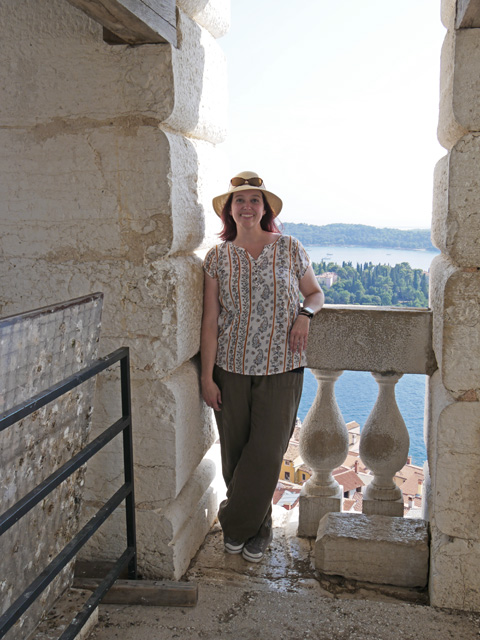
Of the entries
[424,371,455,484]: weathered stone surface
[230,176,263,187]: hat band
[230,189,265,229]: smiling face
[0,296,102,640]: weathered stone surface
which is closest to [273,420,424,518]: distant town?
[424,371,455,484]: weathered stone surface

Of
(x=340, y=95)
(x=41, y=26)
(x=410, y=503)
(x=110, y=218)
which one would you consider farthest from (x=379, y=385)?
(x=340, y=95)

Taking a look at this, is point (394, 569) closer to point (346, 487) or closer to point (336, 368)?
point (346, 487)

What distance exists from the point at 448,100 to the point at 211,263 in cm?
108

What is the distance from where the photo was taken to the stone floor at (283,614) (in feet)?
7.12

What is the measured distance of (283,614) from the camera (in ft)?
7.52

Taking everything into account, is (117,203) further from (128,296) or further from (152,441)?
(152,441)

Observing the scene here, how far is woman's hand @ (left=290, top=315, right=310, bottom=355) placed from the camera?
251 centimetres

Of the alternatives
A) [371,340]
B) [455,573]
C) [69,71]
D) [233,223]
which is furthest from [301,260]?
[455,573]

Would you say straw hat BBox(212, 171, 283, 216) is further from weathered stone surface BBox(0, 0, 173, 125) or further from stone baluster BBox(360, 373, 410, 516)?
stone baluster BBox(360, 373, 410, 516)

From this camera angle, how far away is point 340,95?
4.98m

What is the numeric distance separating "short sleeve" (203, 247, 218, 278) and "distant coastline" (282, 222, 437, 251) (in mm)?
557

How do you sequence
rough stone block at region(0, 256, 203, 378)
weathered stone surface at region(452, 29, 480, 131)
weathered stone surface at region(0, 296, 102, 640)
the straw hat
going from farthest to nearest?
the straw hat → rough stone block at region(0, 256, 203, 378) → weathered stone surface at region(452, 29, 480, 131) → weathered stone surface at region(0, 296, 102, 640)

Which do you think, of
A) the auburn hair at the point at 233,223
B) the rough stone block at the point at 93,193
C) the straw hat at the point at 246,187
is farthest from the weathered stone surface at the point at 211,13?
the auburn hair at the point at 233,223

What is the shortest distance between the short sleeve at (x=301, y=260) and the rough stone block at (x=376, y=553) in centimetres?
108
